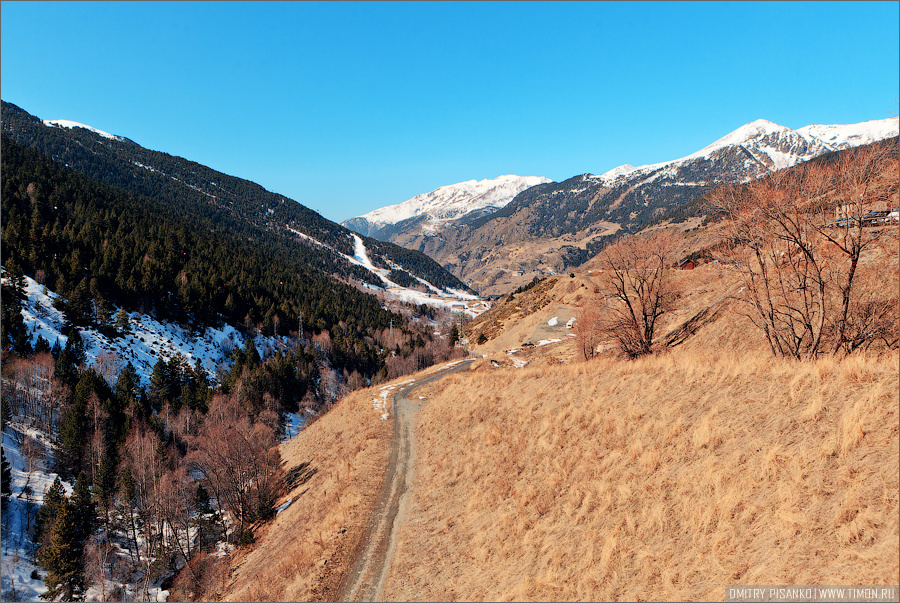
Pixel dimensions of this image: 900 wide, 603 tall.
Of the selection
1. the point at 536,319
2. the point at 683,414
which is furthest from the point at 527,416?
the point at 536,319

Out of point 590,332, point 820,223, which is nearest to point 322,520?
point 820,223

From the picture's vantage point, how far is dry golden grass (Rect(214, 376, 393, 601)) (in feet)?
53.4

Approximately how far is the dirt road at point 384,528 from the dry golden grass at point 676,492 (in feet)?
2.44

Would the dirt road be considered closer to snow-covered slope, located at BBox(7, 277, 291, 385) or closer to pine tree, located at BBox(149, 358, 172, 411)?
pine tree, located at BBox(149, 358, 172, 411)

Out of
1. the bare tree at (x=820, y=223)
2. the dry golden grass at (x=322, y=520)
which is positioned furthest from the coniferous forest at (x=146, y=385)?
the bare tree at (x=820, y=223)

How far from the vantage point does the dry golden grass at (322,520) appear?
16.3 meters

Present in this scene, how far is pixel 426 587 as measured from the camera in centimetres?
1373

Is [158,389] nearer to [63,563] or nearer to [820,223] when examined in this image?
[63,563]

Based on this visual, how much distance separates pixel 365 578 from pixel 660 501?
1107 centimetres

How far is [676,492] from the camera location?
1219 centimetres

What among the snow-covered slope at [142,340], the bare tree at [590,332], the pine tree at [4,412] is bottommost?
the bare tree at [590,332]

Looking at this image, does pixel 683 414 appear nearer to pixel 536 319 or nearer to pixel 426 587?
pixel 426 587

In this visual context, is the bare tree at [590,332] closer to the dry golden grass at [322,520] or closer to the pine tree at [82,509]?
the dry golden grass at [322,520]

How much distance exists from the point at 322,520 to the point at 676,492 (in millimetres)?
17027
